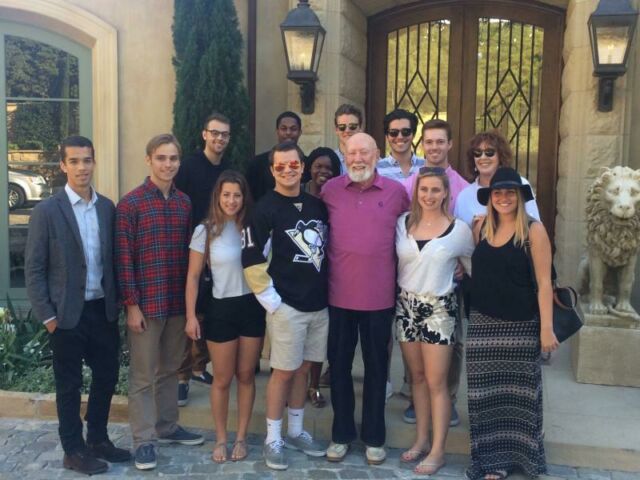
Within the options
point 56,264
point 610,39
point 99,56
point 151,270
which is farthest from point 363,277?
point 99,56

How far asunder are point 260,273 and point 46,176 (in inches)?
164

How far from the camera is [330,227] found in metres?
3.96

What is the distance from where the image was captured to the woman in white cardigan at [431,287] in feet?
12.4

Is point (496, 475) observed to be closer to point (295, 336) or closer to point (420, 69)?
point (295, 336)

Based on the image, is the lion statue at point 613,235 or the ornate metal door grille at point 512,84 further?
the ornate metal door grille at point 512,84

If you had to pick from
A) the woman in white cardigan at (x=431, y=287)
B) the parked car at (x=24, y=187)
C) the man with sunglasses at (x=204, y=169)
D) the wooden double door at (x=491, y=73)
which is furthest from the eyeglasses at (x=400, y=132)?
the parked car at (x=24, y=187)

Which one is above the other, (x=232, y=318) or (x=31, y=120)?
(x=31, y=120)

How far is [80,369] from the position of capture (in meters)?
3.94

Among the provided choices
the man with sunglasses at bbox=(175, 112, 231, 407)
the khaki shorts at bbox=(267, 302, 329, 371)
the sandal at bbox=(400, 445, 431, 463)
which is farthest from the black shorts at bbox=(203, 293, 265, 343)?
the sandal at bbox=(400, 445, 431, 463)

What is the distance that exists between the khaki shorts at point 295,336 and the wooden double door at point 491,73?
127 inches

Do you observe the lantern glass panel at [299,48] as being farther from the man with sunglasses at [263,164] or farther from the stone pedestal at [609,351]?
the stone pedestal at [609,351]

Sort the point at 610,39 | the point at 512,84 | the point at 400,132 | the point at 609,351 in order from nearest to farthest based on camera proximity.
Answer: the point at 400,132
the point at 609,351
the point at 610,39
the point at 512,84

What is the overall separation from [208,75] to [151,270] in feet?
8.83

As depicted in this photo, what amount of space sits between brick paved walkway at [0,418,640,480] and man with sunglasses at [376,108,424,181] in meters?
Result: 1.77
